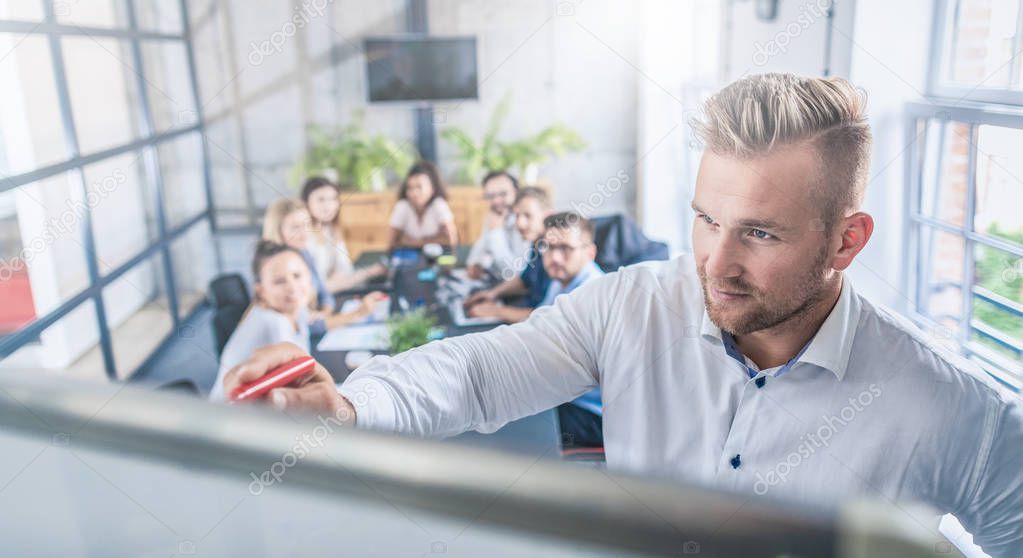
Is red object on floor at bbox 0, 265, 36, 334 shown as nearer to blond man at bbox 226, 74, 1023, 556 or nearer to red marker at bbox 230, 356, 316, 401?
blond man at bbox 226, 74, 1023, 556

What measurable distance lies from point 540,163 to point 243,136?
211 centimetres

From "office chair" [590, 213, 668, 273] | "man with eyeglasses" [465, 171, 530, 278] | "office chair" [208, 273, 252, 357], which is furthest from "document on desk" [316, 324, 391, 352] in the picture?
"office chair" [590, 213, 668, 273]

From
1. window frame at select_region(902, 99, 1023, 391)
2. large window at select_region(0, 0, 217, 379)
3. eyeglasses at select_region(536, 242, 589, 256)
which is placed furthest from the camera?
large window at select_region(0, 0, 217, 379)

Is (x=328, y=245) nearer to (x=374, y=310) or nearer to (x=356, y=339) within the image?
(x=374, y=310)

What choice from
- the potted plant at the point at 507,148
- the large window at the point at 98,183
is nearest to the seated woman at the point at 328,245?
the large window at the point at 98,183

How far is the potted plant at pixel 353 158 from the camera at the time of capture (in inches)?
191

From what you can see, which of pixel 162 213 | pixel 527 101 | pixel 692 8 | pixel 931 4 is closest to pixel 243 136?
pixel 162 213

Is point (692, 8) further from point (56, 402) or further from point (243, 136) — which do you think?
point (56, 402)

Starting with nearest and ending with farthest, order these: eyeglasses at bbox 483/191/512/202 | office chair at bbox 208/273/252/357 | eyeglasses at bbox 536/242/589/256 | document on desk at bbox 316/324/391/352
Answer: document on desk at bbox 316/324/391/352, eyeglasses at bbox 536/242/589/256, office chair at bbox 208/273/252/357, eyeglasses at bbox 483/191/512/202

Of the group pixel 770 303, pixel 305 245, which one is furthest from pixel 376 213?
pixel 770 303

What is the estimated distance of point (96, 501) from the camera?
24cm

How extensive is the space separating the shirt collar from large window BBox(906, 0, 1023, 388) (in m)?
0.57

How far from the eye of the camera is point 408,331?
2096mm

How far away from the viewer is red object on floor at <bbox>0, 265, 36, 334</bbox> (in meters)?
2.81
